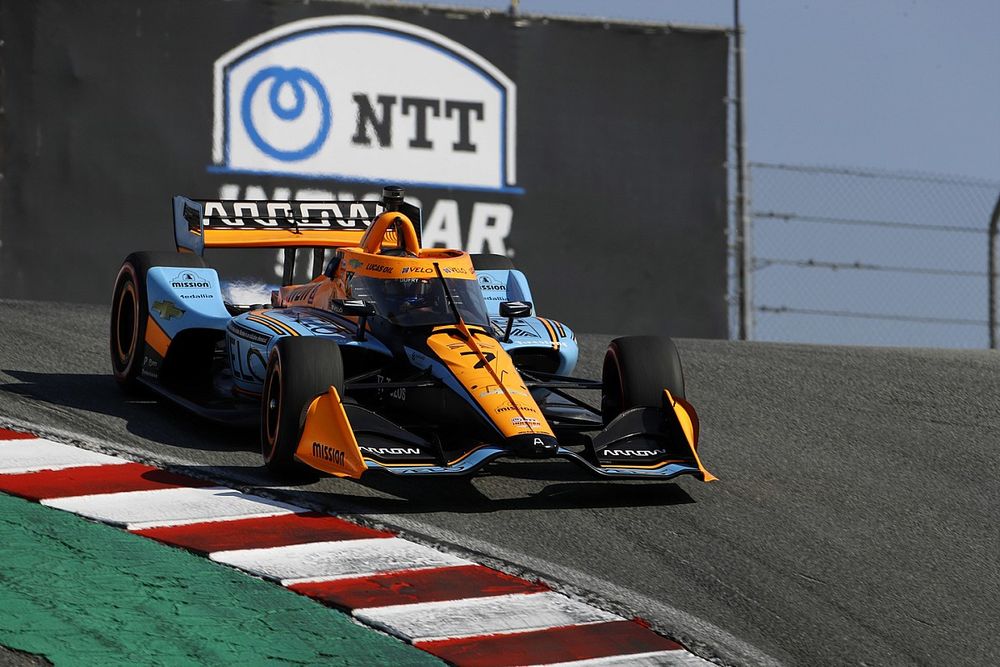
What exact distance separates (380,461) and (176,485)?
0.96 meters

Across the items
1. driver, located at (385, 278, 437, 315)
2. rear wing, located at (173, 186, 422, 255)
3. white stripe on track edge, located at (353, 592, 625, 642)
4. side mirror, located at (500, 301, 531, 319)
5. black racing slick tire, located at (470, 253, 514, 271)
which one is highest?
rear wing, located at (173, 186, 422, 255)

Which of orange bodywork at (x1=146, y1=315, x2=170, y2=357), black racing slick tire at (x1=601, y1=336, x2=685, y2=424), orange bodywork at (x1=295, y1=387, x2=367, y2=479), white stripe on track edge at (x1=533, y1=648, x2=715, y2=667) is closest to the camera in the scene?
white stripe on track edge at (x1=533, y1=648, x2=715, y2=667)

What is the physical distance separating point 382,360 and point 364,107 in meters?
6.21

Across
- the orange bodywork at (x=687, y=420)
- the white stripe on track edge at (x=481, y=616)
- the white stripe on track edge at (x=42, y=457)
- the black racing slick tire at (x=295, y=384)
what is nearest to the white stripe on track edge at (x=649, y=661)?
the white stripe on track edge at (x=481, y=616)

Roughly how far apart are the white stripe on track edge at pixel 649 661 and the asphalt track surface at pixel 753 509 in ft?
0.26

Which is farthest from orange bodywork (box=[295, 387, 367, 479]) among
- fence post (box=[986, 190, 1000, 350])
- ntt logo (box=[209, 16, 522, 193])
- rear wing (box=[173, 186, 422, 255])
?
fence post (box=[986, 190, 1000, 350])

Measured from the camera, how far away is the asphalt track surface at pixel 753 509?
17.9 feet

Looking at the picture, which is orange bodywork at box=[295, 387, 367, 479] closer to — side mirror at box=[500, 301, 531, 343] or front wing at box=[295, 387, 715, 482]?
front wing at box=[295, 387, 715, 482]

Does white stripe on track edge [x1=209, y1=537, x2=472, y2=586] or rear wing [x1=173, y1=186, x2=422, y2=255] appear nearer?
white stripe on track edge [x1=209, y1=537, x2=472, y2=586]

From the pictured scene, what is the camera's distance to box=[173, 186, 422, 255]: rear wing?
9242 mm

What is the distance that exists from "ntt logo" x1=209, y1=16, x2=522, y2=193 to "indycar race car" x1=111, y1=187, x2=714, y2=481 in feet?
12.0

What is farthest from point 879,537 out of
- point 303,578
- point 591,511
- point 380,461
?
point 303,578

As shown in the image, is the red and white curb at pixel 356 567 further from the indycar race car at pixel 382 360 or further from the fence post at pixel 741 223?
the fence post at pixel 741 223

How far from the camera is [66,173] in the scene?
12719 millimetres
